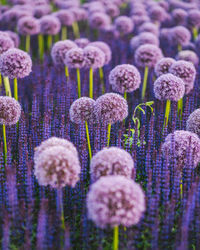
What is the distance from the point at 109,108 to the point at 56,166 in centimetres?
122

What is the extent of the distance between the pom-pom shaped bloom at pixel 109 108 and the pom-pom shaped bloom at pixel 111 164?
92cm

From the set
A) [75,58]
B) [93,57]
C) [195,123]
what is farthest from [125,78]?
[195,123]

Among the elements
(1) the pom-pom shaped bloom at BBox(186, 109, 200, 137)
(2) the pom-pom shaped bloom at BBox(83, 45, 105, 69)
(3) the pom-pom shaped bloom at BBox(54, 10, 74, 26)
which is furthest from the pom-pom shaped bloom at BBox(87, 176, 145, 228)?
(3) the pom-pom shaped bloom at BBox(54, 10, 74, 26)

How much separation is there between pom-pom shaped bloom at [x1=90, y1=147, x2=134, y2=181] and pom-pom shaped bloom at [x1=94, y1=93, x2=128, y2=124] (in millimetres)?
921

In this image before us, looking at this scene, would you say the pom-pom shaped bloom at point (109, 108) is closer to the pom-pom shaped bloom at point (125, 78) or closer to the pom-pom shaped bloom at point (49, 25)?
the pom-pom shaped bloom at point (125, 78)

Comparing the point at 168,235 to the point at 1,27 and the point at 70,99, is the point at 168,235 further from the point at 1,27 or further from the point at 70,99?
the point at 1,27

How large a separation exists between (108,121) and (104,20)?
5258 mm

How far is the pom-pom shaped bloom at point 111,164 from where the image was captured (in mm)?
2221

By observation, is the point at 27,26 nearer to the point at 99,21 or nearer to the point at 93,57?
the point at 99,21

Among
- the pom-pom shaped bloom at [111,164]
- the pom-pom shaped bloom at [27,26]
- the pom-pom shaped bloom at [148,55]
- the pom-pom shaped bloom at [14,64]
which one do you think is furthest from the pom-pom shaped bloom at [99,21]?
the pom-pom shaped bloom at [111,164]

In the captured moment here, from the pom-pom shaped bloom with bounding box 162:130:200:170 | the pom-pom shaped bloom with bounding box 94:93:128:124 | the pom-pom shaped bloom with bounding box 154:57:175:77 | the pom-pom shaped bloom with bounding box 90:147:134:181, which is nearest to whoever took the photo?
the pom-pom shaped bloom with bounding box 90:147:134:181

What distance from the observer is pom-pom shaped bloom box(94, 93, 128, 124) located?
3170 millimetres

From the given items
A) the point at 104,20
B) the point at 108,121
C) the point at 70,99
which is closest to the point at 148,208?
the point at 108,121

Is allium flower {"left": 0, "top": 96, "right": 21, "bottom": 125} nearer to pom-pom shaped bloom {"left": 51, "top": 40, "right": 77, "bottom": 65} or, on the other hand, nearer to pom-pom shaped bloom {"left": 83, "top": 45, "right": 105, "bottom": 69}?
pom-pom shaped bloom {"left": 83, "top": 45, "right": 105, "bottom": 69}
